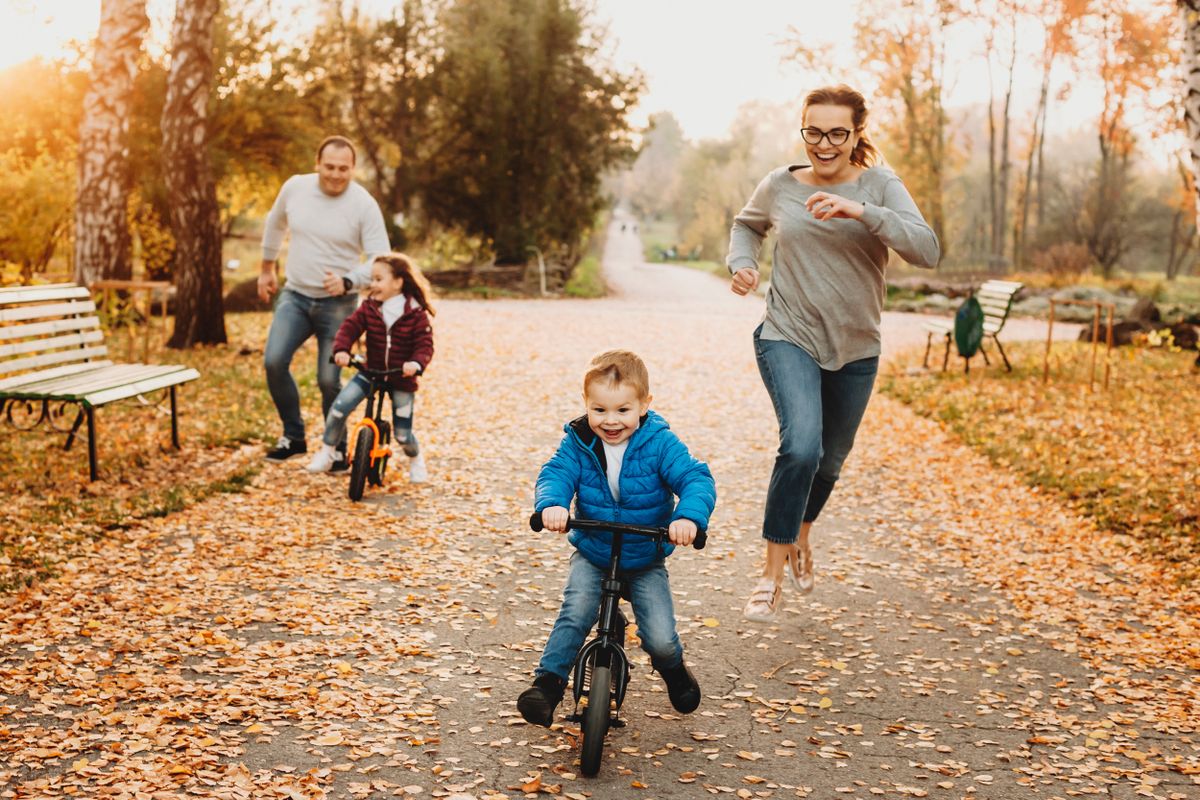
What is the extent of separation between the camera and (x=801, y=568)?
18.6 feet

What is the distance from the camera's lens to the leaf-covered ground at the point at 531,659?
3820mm

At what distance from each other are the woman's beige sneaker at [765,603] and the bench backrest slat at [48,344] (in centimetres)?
526

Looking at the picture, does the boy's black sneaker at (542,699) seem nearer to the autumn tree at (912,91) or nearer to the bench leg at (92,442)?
the bench leg at (92,442)

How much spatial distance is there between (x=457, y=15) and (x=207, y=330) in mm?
17240

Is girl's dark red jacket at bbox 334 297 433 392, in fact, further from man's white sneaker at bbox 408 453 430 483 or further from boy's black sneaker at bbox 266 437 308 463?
boy's black sneaker at bbox 266 437 308 463

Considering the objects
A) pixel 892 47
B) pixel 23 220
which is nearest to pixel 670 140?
pixel 892 47

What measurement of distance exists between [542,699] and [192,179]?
11.9 metres

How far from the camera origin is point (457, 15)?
29.4 meters

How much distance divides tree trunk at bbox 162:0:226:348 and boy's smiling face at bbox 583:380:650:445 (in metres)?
11.5

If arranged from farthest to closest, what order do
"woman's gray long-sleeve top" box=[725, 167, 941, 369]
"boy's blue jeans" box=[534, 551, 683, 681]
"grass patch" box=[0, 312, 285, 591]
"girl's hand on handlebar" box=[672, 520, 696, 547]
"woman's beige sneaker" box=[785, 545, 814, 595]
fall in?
"grass patch" box=[0, 312, 285, 591] → "woman's beige sneaker" box=[785, 545, 814, 595] → "woman's gray long-sleeve top" box=[725, 167, 941, 369] → "boy's blue jeans" box=[534, 551, 683, 681] → "girl's hand on handlebar" box=[672, 520, 696, 547]

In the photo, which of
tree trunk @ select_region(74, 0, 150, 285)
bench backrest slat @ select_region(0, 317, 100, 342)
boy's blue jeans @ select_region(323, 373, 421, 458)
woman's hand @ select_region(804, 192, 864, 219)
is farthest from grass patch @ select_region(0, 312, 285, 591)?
woman's hand @ select_region(804, 192, 864, 219)

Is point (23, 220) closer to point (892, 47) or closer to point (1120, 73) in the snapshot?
point (892, 47)

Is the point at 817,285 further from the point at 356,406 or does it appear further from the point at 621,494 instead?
the point at 356,406

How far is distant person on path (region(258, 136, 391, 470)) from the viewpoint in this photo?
8016 millimetres
